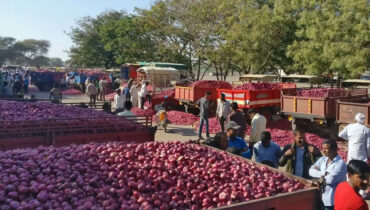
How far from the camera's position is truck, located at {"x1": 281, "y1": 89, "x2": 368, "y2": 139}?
12086 millimetres

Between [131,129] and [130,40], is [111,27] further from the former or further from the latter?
[131,129]

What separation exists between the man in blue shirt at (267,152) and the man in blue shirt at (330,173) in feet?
3.60

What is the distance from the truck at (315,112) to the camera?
476 inches

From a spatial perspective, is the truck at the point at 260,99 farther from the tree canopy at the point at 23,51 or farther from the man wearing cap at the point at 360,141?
the tree canopy at the point at 23,51

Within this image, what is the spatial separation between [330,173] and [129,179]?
8.21 feet

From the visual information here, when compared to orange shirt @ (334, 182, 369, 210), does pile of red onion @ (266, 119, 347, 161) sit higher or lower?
lower

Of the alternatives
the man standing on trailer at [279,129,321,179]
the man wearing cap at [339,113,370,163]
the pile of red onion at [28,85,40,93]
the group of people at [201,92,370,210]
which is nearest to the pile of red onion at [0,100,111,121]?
the group of people at [201,92,370,210]

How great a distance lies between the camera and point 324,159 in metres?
5.08

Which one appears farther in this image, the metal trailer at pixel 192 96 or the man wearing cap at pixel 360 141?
the metal trailer at pixel 192 96

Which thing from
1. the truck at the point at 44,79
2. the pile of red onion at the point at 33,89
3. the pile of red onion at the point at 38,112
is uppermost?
the truck at the point at 44,79

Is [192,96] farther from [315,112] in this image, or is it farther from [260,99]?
[315,112]

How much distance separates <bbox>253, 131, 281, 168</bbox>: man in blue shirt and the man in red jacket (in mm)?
2340

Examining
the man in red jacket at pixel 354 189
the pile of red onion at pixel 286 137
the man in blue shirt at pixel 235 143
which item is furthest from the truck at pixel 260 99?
the man in red jacket at pixel 354 189

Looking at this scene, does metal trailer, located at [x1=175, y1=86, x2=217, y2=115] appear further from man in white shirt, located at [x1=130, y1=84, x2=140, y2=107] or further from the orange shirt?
the orange shirt
